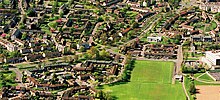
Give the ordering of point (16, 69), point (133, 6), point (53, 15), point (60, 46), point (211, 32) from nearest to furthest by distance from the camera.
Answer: point (16, 69) < point (60, 46) < point (211, 32) < point (53, 15) < point (133, 6)

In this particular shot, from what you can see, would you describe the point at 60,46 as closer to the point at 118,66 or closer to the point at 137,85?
the point at 118,66

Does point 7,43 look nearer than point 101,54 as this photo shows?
No

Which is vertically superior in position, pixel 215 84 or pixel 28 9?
pixel 28 9

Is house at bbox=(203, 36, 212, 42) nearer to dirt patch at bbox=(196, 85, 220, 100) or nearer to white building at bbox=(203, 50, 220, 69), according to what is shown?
white building at bbox=(203, 50, 220, 69)

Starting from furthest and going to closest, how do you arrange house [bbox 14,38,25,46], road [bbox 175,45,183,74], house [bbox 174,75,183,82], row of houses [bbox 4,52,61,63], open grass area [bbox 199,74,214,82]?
house [bbox 14,38,25,46] → row of houses [bbox 4,52,61,63] → road [bbox 175,45,183,74] → open grass area [bbox 199,74,214,82] → house [bbox 174,75,183,82]

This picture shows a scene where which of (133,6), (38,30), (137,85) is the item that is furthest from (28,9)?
(137,85)

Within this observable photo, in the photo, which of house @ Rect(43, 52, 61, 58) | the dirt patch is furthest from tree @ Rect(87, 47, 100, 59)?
the dirt patch

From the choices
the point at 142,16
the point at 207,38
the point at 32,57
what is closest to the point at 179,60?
the point at 207,38
